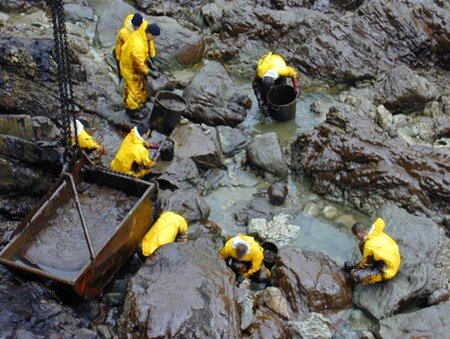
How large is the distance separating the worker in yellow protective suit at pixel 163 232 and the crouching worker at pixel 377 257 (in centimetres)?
238

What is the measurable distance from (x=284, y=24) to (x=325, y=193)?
4.94 metres

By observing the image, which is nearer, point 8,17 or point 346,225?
point 346,225

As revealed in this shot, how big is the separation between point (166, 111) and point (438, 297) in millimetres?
5132

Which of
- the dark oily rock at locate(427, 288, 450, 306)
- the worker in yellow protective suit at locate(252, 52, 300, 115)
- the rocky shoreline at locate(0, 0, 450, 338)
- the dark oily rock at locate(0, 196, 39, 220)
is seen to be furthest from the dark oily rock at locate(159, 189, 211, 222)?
the dark oily rock at locate(427, 288, 450, 306)

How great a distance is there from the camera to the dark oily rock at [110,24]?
12531mm

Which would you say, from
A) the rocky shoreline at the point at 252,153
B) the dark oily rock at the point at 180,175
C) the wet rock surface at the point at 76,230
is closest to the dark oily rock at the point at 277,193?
the rocky shoreline at the point at 252,153

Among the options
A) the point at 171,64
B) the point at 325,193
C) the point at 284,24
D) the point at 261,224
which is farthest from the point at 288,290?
the point at 284,24

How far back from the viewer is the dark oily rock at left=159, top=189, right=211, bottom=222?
866 centimetres

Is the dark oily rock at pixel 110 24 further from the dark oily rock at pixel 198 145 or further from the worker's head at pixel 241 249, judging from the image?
the worker's head at pixel 241 249

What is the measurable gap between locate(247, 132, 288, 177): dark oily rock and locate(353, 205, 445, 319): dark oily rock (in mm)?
2157

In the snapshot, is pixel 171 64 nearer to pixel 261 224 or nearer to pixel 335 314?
pixel 261 224

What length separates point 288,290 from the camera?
7680mm

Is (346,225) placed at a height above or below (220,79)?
below

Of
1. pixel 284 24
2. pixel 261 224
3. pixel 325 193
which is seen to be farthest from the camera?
pixel 284 24
